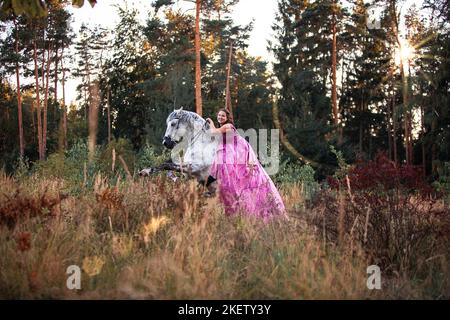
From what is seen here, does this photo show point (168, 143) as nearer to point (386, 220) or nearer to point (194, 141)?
point (194, 141)

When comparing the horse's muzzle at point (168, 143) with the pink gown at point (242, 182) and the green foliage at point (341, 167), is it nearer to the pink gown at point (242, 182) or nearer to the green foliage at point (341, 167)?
the pink gown at point (242, 182)

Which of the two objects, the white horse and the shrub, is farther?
the white horse

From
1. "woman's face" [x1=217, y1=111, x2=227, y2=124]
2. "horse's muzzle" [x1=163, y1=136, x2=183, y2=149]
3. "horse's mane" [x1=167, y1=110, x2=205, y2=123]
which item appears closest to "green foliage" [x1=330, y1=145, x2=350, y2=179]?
"woman's face" [x1=217, y1=111, x2=227, y2=124]

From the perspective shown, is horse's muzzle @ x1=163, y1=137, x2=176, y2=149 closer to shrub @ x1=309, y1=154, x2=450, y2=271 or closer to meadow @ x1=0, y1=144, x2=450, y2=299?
meadow @ x1=0, y1=144, x2=450, y2=299

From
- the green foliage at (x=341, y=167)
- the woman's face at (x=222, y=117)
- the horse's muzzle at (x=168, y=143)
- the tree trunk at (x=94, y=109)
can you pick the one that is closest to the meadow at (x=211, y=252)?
the horse's muzzle at (x=168, y=143)

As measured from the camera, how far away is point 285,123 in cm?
1956

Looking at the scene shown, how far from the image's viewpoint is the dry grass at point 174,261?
3.16 m

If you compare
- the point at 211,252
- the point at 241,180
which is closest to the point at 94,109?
the point at 241,180

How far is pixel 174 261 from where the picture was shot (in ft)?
11.4

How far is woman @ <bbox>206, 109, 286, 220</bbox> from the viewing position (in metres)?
5.73

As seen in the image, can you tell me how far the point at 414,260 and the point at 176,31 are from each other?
2215cm

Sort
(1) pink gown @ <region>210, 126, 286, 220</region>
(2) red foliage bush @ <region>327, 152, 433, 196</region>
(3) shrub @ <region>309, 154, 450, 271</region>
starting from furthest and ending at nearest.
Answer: (1) pink gown @ <region>210, 126, 286, 220</region>, (2) red foliage bush @ <region>327, 152, 433, 196</region>, (3) shrub @ <region>309, 154, 450, 271</region>
